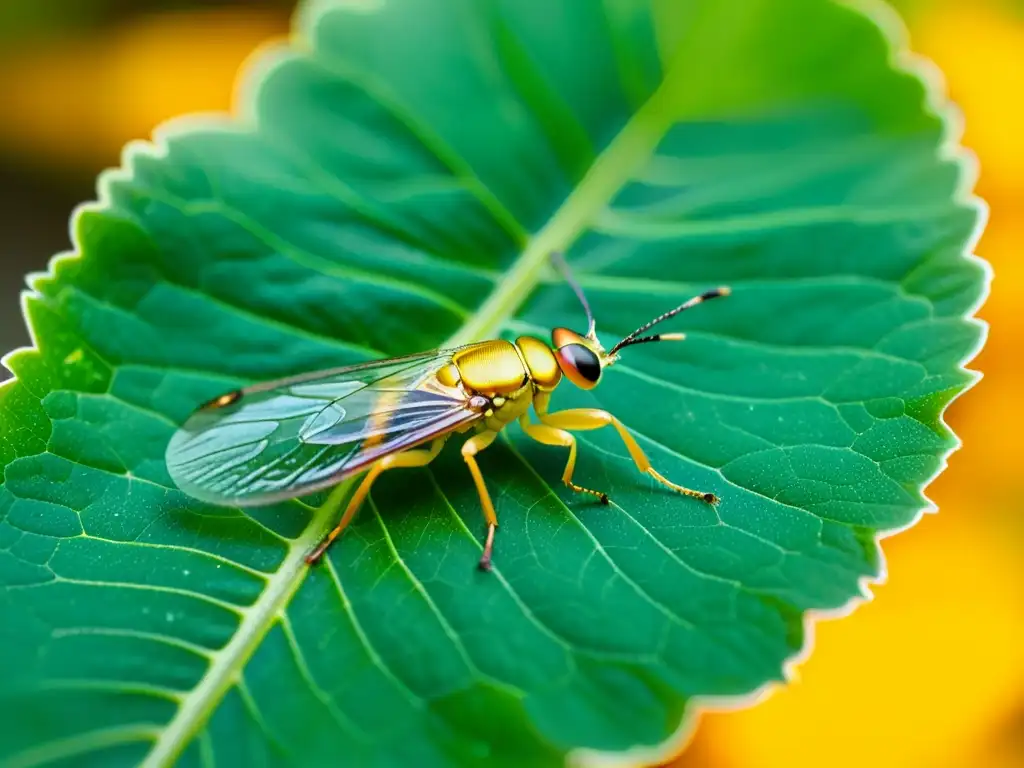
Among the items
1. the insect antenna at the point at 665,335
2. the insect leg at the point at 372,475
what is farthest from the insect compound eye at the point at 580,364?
the insect leg at the point at 372,475

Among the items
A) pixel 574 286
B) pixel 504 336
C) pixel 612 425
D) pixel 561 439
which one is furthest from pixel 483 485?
pixel 574 286

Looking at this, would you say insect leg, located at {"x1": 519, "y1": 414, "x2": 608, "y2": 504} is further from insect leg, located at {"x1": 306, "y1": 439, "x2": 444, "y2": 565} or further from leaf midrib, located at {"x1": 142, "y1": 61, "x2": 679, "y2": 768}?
leaf midrib, located at {"x1": 142, "y1": 61, "x2": 679, "y2": 768}

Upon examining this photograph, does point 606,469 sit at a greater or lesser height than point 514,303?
lesser

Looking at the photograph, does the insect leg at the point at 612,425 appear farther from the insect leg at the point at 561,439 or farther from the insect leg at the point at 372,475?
the insect leg at the point at 372,475

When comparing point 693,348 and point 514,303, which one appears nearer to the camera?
point 693,348

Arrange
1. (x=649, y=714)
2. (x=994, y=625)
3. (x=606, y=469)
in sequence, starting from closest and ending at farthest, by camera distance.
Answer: (x=649, y=714), (x=606, y=469), (x=994, y=625)

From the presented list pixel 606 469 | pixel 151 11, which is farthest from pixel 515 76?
pixel 151 11

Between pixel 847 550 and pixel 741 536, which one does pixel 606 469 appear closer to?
pixel 741 536
